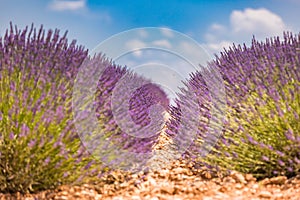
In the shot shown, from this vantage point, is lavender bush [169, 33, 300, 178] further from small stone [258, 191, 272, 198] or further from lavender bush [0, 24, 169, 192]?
lavender bush [0, 24, 169, 192]

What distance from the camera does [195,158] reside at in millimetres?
4766

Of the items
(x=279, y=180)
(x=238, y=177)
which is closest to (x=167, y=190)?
(x=238, y=177)

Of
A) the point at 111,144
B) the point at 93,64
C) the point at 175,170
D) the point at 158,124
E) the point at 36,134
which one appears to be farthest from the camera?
the point at 158,124

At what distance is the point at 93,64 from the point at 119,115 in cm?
53

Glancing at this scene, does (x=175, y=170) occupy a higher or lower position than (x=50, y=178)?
higher

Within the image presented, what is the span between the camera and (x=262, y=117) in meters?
3.94

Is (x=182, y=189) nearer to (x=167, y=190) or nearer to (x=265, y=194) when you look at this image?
(x=167, y=190)

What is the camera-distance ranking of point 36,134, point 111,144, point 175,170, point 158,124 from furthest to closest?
1. point 158,124
2. point 175,170
3. point 111,144
4. point 36,134

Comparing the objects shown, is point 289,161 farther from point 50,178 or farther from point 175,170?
point 50,178

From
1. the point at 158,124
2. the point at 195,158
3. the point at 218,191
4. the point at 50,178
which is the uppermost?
the point at 158,124

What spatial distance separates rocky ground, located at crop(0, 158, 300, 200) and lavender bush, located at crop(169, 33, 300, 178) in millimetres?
119

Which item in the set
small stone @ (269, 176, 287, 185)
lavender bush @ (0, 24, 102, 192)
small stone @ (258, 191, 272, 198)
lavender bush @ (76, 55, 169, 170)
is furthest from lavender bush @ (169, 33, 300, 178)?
lavender bush @ (0, 24, 102, 192)

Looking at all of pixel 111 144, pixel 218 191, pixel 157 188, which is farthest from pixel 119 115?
pixel 218 191

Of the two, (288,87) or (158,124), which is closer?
(288,87)
